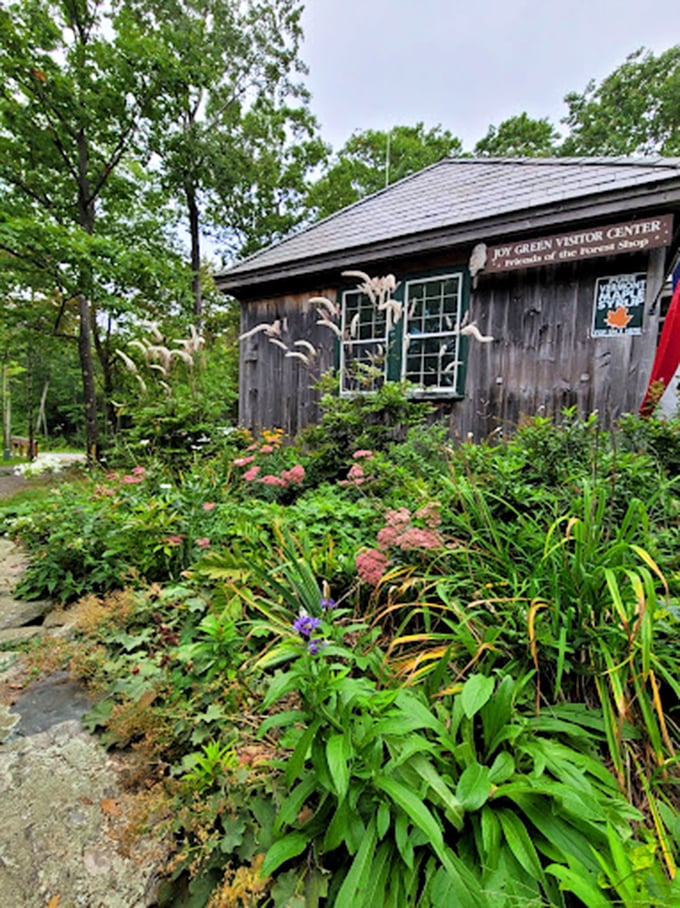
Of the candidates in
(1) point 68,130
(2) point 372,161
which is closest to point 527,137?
(2) point 372,161

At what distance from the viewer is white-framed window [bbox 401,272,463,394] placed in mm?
4594

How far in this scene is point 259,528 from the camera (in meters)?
2.20

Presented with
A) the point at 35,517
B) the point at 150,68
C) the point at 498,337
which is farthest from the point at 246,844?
the point at 150,68

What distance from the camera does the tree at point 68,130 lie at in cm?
659

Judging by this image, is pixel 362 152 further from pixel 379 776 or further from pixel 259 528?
pixel 379 776

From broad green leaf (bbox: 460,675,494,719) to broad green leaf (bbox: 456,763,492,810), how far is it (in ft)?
0.33

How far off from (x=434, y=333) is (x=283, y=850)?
15.3ft

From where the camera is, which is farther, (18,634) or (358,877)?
(18,634)

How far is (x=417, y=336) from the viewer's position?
4.80m

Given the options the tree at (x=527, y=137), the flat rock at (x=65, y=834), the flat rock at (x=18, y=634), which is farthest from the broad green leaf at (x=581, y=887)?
the tree at (x=527, y=137)

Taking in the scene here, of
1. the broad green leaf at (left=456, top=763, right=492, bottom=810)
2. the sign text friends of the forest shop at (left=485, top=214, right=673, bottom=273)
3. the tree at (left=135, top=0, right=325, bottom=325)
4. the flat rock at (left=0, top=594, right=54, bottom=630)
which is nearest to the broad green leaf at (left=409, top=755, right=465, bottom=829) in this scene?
the broad green leaf at (left=456, top=763, right=492, bottom=810)

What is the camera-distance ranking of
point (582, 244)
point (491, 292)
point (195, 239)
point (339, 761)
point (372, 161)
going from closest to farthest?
point (339, 761), point (582, 244), point (491, 292), point (195, 239), point (372, 161)

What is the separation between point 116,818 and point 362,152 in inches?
786

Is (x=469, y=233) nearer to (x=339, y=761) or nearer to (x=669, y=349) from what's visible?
(x=669, y=349)
